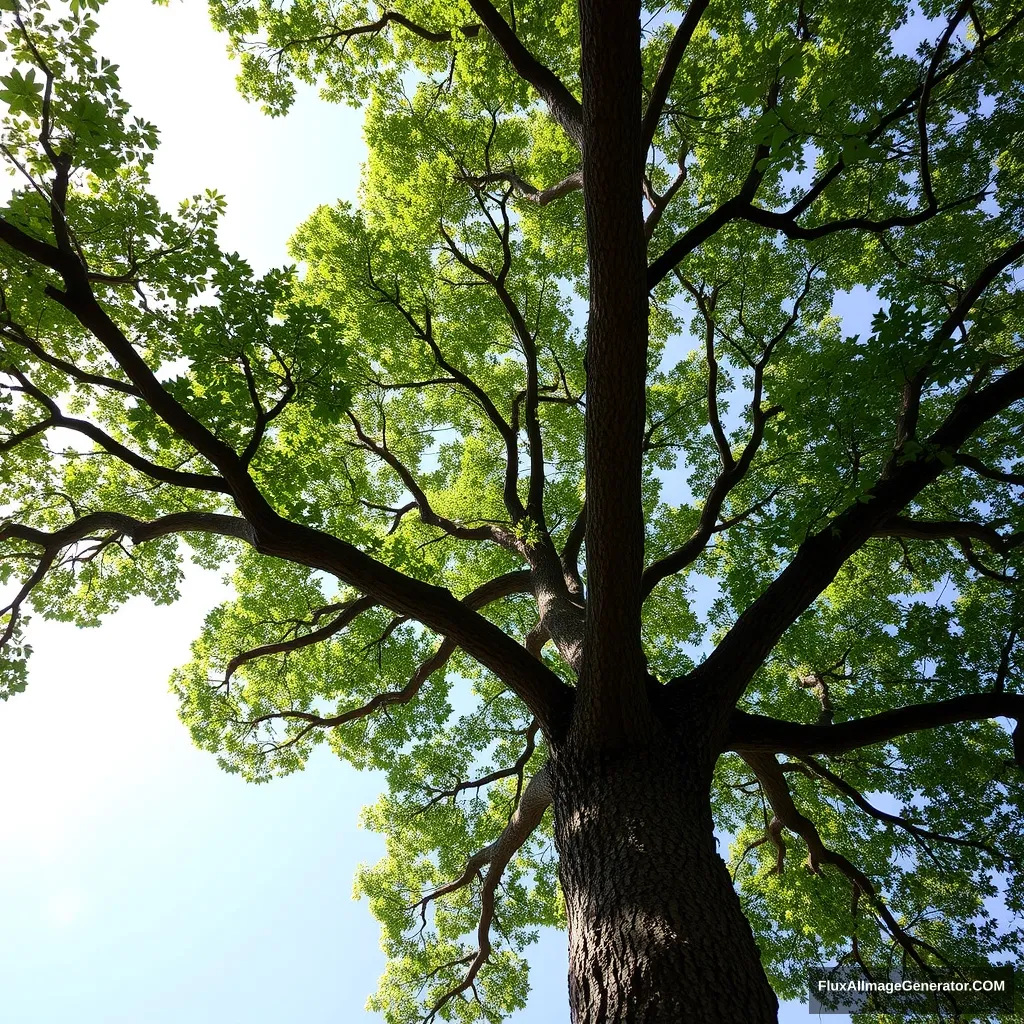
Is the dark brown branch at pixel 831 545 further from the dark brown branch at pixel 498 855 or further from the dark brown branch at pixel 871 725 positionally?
the dark brown branch at pixel 498 855

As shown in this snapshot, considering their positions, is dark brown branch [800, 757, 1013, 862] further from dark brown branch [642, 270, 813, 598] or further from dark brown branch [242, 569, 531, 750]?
dark brown branch [242, 569, 531, 750]

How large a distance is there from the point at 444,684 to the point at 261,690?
266 cm

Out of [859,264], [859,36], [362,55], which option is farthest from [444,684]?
→ [859,36]

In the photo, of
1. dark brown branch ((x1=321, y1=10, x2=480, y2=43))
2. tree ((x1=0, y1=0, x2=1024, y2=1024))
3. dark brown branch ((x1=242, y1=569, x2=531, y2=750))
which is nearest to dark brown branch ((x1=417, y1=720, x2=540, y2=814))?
tree ((x1=0, y1=0, x2=1024, y2=1024))

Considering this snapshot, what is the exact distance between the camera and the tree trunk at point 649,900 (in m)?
2.44

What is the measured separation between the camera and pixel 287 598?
8070 millimetres

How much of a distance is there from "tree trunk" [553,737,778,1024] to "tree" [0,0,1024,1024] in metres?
0.02

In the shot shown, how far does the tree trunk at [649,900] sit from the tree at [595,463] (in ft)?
0.07

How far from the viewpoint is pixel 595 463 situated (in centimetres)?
355

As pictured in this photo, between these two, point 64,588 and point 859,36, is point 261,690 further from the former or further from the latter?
point 859,36

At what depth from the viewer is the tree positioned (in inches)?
140

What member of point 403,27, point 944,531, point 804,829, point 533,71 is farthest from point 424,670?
point 403,27

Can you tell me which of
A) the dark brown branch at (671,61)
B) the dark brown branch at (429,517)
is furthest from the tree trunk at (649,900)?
the dark brown branch at (671,61)

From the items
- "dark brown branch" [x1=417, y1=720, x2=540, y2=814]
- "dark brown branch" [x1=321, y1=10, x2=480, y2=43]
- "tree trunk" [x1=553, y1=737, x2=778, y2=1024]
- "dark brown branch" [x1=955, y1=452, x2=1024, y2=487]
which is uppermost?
"dark brown branch" [x1=321, y1=10, x2=480, y2=43]
